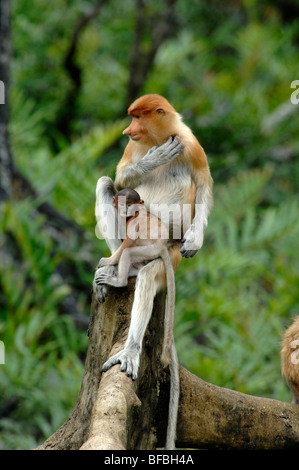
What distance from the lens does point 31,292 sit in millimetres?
5559

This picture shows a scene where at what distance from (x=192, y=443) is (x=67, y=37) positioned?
7081 mm

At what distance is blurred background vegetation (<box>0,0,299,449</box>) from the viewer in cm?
492

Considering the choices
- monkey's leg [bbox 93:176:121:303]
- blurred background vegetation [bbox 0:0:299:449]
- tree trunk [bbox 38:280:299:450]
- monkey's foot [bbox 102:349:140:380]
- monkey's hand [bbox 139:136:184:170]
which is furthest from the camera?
blurred background vegetation [bbox 0:0:299:449]

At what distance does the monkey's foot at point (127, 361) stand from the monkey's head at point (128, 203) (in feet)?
1.69

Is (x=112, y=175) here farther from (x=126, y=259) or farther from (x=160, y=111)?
(x=126, y=259)

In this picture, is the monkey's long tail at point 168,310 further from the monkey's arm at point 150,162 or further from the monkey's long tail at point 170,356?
the monkey's arm at point 150,162

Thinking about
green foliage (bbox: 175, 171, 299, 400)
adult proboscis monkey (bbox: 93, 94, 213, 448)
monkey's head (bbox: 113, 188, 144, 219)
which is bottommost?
monkey's head (bbox: 113, 188, 144, 219)

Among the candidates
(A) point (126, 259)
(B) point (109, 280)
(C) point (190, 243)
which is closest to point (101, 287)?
(B) point (109, 280)

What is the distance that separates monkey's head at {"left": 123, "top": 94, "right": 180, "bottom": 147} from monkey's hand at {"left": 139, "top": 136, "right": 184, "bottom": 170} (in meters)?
0.06

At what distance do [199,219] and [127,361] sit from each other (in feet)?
2.22

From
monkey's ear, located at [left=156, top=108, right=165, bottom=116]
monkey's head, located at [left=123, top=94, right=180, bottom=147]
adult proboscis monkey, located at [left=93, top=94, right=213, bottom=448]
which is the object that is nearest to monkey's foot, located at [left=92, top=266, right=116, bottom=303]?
adult proboscis monkey, located at [left=93, top=94, right=213, bottom=448]

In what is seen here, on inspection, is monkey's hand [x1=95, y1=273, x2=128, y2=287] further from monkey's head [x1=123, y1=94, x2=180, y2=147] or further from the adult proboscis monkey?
monkey's head [x1=123, y1=94, x2=180, y2=147]
